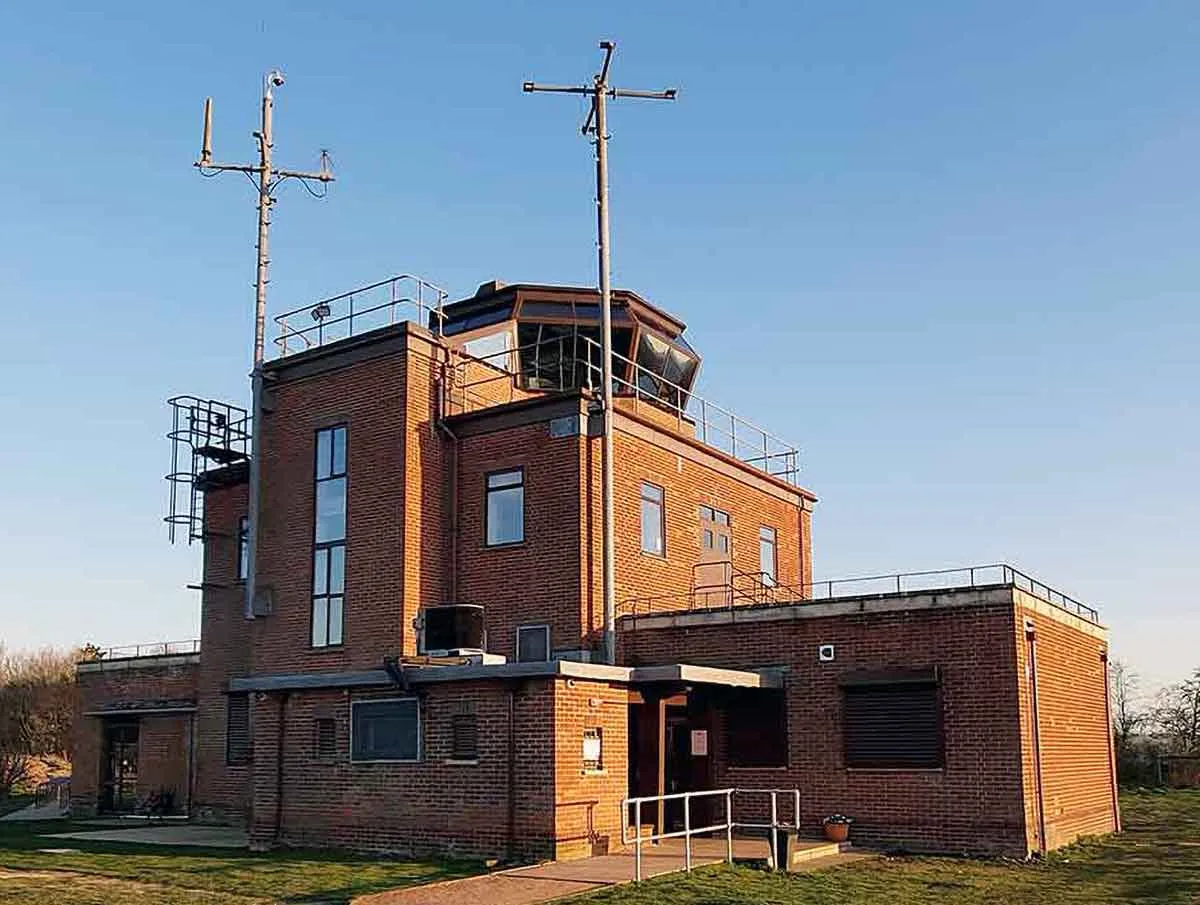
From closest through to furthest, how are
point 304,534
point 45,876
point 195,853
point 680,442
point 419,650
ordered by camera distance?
point 45,876 → point 195,853 → point 419,650 → point 304,534 → point 680,442

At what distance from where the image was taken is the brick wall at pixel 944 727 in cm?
2005

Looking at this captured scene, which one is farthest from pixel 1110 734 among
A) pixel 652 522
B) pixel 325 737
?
pixel 325 737

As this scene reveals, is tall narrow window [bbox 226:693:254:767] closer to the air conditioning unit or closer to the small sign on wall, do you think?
the air conditioning unit

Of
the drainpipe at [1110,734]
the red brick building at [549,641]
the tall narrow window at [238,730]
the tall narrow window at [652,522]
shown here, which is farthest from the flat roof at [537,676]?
the drainpipe at [1110,734]

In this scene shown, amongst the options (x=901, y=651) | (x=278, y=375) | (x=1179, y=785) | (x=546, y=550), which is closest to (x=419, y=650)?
(x=546, y=550)

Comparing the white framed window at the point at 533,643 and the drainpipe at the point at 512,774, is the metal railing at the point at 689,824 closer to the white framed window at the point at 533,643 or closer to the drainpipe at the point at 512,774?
the drainpipe at the point at 512,774

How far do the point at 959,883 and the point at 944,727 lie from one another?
3.89 metres

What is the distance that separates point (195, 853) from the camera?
21688mm

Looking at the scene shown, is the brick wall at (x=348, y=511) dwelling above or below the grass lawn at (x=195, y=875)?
above

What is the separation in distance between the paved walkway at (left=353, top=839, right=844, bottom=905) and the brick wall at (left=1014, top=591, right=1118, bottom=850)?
3.93 metres

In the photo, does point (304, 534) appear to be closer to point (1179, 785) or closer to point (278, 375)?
point (278, 375)

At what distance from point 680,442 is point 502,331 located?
4.61 m

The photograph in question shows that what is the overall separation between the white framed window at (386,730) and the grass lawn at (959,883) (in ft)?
19.2

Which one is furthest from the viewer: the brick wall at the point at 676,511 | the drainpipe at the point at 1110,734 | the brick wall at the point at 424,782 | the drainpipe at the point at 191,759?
the drainpipe at the point at 191,759
